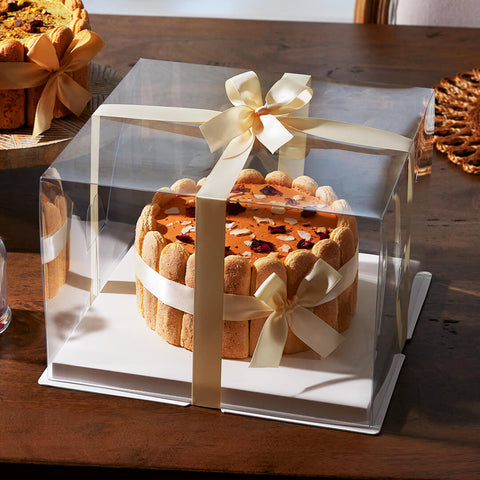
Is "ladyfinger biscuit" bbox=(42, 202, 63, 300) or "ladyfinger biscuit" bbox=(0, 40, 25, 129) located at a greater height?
"ladyfinger biscuit" bbox=(0, 40, 25, 129)

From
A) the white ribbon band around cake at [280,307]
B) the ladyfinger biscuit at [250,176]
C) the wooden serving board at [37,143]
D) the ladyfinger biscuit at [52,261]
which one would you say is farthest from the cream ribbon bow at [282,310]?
the wooden serving board at [37,143]

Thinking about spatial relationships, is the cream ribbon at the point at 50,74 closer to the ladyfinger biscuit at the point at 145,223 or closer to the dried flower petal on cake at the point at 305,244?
the ladyfinger biscuit at the point at 145,223

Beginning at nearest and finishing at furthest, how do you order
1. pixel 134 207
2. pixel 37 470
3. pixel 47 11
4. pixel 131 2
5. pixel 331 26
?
pixel 37 470 → pixel 134 207 → pixel 47 11 → pixel 331 26 → pixel 131 2

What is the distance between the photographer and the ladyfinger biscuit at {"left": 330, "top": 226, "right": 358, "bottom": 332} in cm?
85

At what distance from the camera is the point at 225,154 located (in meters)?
0.85

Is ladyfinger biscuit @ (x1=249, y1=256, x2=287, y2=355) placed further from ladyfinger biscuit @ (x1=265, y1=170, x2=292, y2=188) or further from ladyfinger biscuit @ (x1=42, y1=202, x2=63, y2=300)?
ladyfinger biscuit @ (x1=42, y1=202, x2=63, y2=300)

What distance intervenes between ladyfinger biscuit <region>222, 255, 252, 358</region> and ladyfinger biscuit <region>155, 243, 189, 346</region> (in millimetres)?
50

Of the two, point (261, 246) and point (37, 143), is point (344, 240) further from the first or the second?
point (37, 143)

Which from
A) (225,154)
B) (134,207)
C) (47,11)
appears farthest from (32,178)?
(225,154)

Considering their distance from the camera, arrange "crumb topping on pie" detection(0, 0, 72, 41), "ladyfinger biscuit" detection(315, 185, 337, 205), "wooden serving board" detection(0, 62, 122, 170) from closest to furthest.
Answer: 1. "ladyfinger biscuit" detection(315, 185, 337, 205)
2. "wooden serving board" detection(0, 62, 122, 170)
3. "crumb topping on pie" detection(0, 0, 72, 41)

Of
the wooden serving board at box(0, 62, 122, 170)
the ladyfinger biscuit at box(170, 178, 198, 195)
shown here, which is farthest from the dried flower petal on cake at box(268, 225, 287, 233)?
the wooden serving board at box(0, 62, 122, 170)

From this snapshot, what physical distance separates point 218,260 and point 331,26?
1066mm

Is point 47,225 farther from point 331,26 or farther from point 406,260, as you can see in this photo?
point 331,26

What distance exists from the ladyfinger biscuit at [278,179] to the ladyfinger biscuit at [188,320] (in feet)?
0.36
